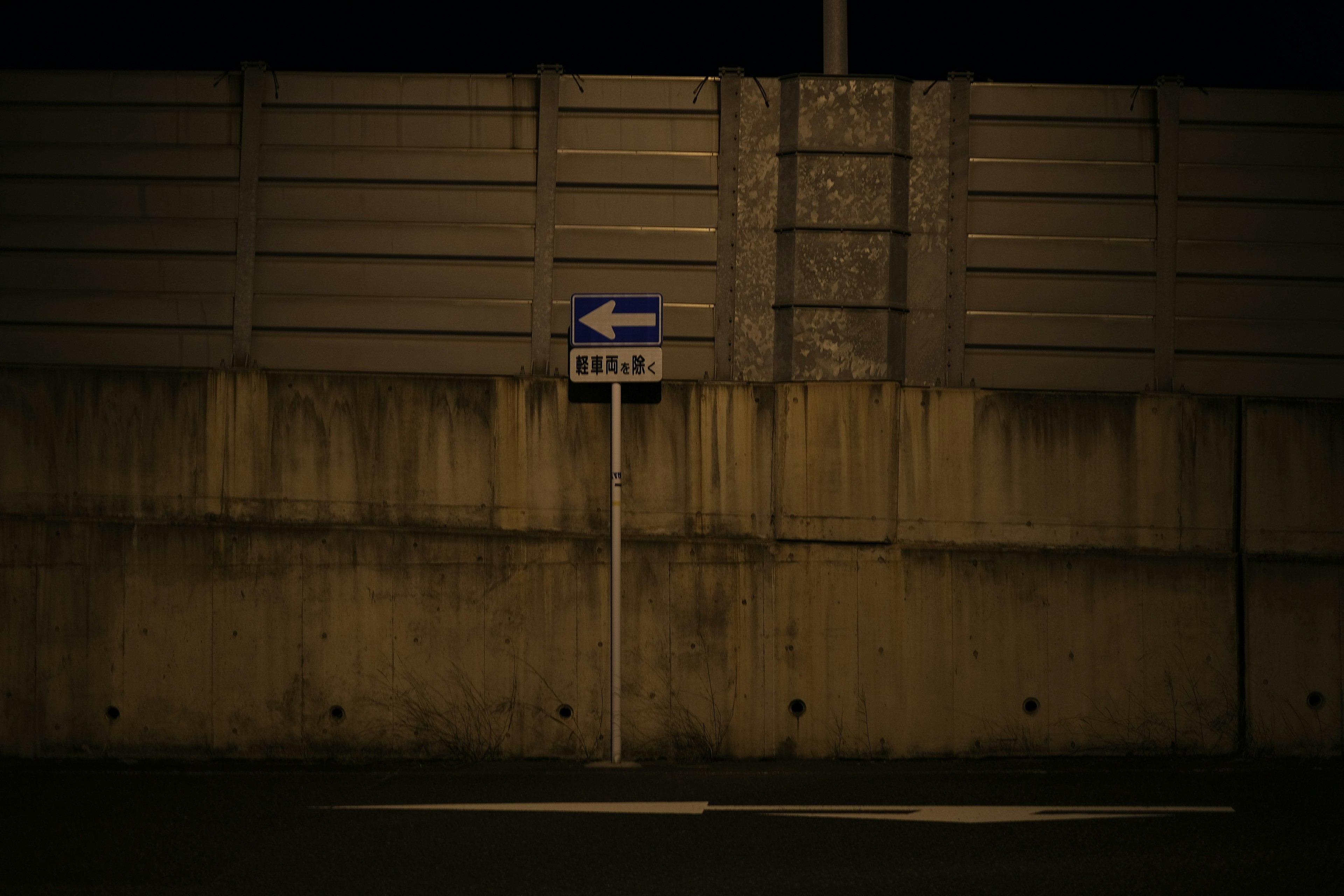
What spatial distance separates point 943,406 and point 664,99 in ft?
10.5

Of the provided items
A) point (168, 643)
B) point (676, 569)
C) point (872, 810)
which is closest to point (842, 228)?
point (676, 569)

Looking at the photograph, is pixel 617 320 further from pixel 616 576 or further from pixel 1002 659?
pixel 1002 659

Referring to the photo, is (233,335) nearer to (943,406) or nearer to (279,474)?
(279,474)

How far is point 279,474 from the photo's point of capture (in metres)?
9.13

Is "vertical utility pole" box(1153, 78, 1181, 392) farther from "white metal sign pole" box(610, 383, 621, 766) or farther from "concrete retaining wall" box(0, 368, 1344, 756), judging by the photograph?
"white metal sign pole" box(610, 383, 621, 766)

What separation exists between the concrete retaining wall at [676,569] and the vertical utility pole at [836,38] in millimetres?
2561

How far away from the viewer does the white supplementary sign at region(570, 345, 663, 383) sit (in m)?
8.67

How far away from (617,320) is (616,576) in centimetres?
185

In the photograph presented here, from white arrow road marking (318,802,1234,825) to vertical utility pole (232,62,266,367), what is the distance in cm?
420

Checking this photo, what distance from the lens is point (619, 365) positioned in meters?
8.70

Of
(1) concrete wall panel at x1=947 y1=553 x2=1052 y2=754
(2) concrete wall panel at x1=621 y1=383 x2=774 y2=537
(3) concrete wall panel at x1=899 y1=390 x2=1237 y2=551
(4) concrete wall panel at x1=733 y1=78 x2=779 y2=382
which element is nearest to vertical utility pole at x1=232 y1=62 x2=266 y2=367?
(2) concrete wall panel at x1=621 y1=383 x2=774 y2=537

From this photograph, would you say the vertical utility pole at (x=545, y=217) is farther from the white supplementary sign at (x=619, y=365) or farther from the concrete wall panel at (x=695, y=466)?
the concrete wall panel at (x=695, y=466)

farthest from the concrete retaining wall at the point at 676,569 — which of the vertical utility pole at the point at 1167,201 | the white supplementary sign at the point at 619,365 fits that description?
the vertical utility pole at the point at 1167,201

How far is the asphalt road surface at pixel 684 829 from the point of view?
557cm
